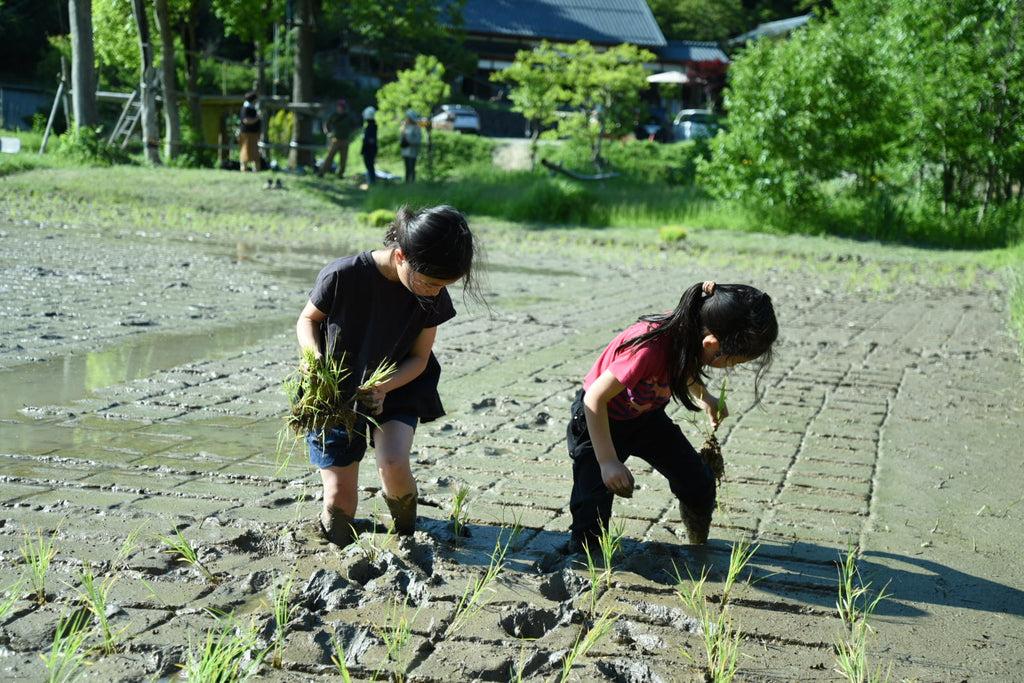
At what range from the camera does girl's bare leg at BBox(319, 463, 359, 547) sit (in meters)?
3.41

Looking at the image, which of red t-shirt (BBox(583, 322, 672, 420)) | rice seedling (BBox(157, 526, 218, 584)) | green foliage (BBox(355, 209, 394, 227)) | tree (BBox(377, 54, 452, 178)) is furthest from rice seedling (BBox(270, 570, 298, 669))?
tree (BBox(377, 54, 452, 178))

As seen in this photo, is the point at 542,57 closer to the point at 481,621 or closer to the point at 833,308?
the point at 833,308

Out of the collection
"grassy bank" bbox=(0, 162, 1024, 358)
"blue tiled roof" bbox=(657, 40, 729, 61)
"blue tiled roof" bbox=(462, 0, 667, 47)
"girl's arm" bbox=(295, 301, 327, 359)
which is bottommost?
"grassy bank" bbox=(0, 162, 1024, 358)

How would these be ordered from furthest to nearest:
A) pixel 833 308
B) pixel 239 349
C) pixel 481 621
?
1. pixel 833 308
2. pixel 239 349
3. pixel 481 621

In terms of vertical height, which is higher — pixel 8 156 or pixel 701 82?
pixel 701 82

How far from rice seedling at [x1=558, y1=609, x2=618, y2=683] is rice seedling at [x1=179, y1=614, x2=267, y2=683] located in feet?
2.42

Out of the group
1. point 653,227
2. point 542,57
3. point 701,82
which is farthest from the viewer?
point 701,82

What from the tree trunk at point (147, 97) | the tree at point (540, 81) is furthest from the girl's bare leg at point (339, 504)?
the tree at point (540, 81)

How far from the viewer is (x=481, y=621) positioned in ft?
9.55

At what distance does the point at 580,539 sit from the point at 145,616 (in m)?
1.40

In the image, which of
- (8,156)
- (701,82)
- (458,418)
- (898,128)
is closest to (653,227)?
(898,128)

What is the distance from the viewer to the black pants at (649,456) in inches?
137

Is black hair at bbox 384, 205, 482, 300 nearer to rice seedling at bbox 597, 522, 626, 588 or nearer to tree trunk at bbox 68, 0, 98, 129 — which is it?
rice seedling at bbox 597, 522, 626, 588

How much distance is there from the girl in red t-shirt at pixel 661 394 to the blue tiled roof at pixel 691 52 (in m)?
47.0
